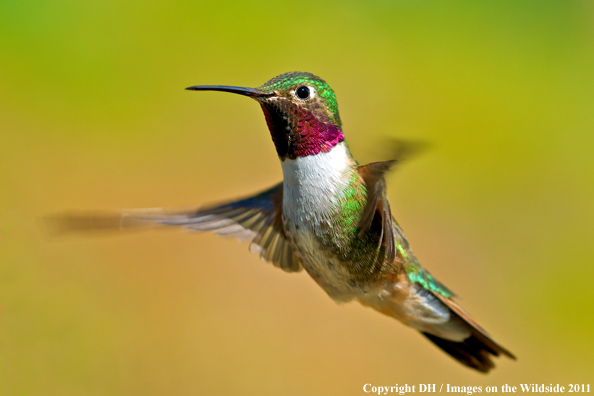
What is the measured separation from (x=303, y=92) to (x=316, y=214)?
28 centimetres

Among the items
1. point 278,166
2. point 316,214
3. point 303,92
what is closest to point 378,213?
point 316,214

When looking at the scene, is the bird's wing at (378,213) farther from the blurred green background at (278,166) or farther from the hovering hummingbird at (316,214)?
the blurred green background at (278,166)

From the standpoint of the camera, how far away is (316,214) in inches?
45.3

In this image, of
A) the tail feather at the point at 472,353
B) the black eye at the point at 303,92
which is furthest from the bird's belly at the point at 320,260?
the tail feather at the point at 472,353

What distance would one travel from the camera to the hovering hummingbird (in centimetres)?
111

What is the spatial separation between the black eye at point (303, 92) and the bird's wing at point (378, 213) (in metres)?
0.21

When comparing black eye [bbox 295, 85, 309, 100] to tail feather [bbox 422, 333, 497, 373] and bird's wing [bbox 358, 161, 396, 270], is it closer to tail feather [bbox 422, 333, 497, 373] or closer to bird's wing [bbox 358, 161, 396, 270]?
bird's wing [bbox 358, 161, 396, 270]

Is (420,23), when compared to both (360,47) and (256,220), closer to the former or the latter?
(360,47)

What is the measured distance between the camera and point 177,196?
3.31 meters

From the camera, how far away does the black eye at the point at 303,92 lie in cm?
112

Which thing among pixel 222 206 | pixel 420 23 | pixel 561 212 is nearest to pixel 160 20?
pixel 420 23

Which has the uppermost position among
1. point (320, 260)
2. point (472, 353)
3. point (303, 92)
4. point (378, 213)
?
point (303, 92)

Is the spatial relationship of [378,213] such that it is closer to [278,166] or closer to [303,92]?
[303,92]

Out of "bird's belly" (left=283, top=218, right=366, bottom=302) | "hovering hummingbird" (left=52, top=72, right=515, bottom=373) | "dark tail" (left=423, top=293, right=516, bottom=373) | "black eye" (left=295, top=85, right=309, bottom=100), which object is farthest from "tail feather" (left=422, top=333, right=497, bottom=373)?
"black eye" (left=295, top=85, right=309, bottom=100)
